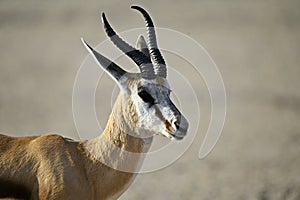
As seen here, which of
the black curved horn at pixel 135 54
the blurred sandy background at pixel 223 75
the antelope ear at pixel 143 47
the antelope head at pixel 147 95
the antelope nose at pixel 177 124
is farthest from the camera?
the blurred sandy background at pixel 223 75

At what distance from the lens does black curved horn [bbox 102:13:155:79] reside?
1069 centimetres

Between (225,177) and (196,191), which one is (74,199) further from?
(225,177)

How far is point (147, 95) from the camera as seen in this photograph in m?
10.4

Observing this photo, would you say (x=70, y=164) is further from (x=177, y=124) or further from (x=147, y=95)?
(x=177, y=124)

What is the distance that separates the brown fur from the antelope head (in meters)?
0.07

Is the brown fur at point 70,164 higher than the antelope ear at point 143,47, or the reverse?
the antelope ear at point 143,47

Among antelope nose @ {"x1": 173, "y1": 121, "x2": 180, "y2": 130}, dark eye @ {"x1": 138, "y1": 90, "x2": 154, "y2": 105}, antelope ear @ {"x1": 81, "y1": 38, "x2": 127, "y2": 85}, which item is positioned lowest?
antelope nose @ {"x1": 173, "y1": 121, "x2": 180, "y2": 130}

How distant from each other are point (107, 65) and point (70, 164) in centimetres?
128

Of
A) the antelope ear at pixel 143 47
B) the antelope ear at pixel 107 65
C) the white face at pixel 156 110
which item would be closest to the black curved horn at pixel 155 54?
the white face at pixel 156 110

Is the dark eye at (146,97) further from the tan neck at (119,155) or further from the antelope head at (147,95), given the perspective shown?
the tan neck at (119,155)

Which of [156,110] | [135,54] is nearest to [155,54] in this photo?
[135,54]

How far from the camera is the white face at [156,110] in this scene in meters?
10.1

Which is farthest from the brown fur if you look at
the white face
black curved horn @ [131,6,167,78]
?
black curved horn @ [131,6,167,78]

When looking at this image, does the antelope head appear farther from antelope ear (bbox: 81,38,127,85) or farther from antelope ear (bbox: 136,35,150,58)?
antelope ear (bbox: 136,35,150,58)
